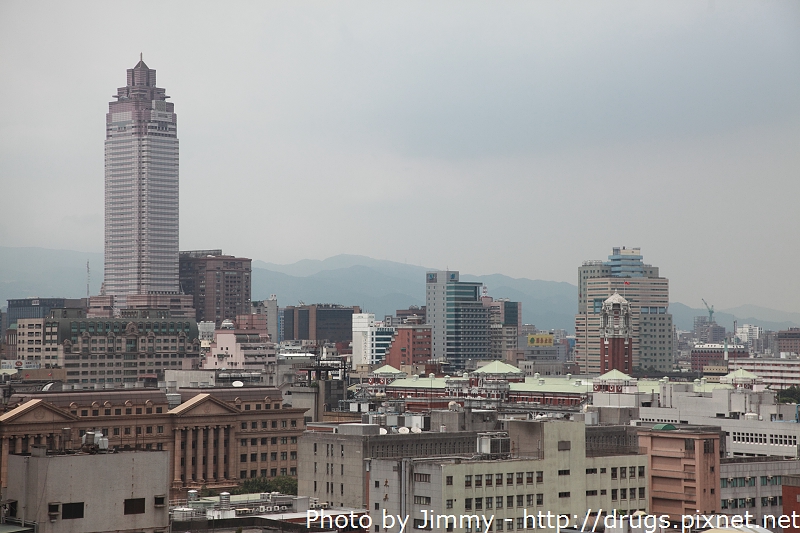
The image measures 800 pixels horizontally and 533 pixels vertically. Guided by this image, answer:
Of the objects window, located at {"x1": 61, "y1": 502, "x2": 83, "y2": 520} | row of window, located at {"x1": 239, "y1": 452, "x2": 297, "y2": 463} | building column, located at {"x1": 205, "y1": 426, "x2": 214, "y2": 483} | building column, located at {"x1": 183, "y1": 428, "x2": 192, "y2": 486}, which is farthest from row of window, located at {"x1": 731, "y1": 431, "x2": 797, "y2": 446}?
window, located at {"x1": 61, "y1": 502, "x2": 83, "y2": 520}

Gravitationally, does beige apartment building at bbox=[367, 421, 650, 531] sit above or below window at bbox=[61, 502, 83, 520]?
A: below

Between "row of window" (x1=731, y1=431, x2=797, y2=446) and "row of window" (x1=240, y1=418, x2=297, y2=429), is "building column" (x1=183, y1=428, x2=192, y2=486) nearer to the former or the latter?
"row of window" (x1=240, y1=418, x2=297, y2=429)

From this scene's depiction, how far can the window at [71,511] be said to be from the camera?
4669cm

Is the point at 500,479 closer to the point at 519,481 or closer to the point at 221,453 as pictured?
the point at 519,481

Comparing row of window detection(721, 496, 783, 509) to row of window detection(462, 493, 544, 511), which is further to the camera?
row of window detection(721, 496, 783, 509)

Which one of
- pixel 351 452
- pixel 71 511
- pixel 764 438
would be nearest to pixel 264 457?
pixel 351 452

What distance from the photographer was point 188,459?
11562 cm

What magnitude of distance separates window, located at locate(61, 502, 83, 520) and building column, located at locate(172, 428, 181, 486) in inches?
2555

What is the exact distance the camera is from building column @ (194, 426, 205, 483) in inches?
4560

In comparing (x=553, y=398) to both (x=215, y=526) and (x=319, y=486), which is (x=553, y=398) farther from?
(x=215, y=526)

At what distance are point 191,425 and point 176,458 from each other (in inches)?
151

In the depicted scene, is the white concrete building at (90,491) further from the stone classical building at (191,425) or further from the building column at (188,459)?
the building column at (188,459)

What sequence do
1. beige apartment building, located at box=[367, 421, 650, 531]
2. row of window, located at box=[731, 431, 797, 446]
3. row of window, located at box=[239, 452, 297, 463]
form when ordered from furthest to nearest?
row of window, located at box=[239, 452, 297, 463], row of window, located at box=[731, 431, 797, 446], beige apartment building, located at box=[367, 421, 650, 531]

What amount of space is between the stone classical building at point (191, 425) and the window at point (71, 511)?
60261 millimetres
